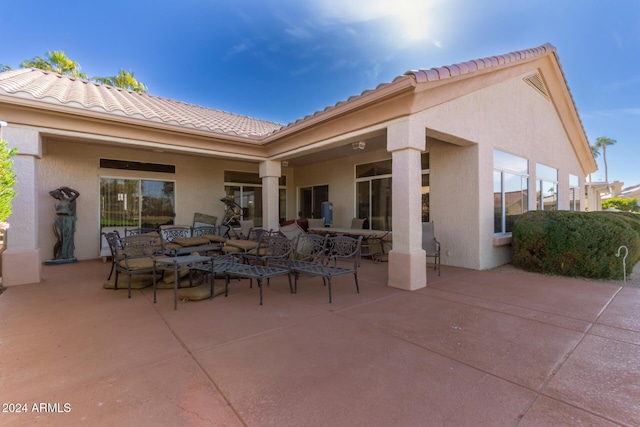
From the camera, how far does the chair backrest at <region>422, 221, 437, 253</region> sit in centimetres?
701

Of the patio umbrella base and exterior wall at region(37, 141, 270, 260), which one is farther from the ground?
exterior wall at region(37, 141, 270, 260)

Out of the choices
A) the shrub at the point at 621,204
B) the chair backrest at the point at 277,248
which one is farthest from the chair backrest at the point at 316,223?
the shrub at the point at 621,204

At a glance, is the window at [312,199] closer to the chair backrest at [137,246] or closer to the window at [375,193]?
the window at [375,193]

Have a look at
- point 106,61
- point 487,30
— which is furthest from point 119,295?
point 106,61

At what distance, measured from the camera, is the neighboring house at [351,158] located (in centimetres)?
545

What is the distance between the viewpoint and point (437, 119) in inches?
225

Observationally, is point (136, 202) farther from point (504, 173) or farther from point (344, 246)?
point (504, 173)

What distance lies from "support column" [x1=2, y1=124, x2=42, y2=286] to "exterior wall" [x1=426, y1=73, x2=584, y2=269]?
24.3 ft

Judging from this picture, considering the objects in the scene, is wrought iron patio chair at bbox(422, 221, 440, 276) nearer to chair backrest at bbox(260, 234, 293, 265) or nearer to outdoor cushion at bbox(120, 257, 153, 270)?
chair backrest at bbox(260, 234, 293, 265)

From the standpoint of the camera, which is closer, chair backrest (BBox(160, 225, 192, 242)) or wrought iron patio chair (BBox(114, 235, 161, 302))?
wrought iron patio chair (BBox(114, 235, 161, 302))

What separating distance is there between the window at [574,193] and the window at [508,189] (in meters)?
5.32

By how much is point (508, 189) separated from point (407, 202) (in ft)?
14.1

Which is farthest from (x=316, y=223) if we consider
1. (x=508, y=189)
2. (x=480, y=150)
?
(x=508, y=189)

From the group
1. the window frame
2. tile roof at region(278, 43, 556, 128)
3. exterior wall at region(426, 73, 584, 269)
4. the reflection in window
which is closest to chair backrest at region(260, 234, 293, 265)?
tile roof at region(278, 43, 556, 128)
